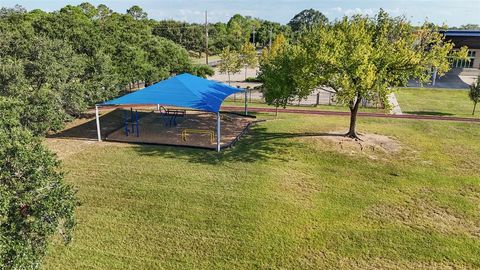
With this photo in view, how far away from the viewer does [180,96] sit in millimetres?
20547

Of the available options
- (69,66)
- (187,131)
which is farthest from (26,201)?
(69,66)

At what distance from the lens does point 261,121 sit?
84.5 feet

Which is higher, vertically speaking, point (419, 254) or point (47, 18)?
point (47, 18)

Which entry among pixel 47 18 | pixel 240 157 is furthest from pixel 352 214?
pixel 47 18

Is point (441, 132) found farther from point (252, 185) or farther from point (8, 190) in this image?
point (8, 190)

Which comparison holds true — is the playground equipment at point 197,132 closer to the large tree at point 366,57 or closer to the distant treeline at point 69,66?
the large tree at point 366,57

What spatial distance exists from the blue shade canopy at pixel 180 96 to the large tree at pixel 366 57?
5.01 meters

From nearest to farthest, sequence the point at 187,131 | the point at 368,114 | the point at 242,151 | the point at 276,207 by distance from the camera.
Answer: the point at 276,207
the point at 242,151
the point at 187,131
the point at 368,114

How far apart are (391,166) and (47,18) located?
32.8m

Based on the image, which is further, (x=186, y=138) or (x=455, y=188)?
(x=186, y=138)

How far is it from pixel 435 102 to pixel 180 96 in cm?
2571

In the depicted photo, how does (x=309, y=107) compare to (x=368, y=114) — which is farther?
(x=309, y=107)

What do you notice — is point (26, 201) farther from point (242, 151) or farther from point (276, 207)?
point (242, 151)

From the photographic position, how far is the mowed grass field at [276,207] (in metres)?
10.4
